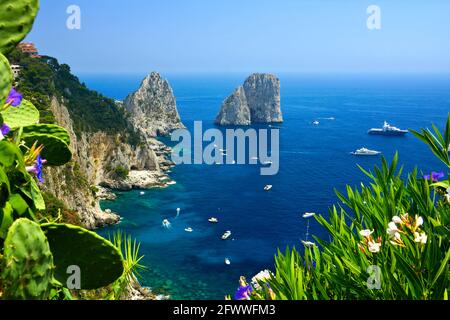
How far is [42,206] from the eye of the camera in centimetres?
125

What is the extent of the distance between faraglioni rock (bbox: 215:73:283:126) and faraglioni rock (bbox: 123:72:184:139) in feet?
36.1

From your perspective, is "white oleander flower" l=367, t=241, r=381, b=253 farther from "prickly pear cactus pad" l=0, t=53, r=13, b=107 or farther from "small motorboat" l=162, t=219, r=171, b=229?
"small motorboat" l=162, t=219, r=171, b=229

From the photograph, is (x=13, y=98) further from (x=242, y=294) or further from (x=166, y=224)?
(x=166, y=224)

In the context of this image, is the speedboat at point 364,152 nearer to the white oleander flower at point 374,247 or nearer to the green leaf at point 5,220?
the white oleander flower at point 374,247

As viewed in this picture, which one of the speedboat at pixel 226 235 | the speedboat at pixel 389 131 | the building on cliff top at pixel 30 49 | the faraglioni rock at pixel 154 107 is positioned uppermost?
the building on cliff top at pixel 30 49

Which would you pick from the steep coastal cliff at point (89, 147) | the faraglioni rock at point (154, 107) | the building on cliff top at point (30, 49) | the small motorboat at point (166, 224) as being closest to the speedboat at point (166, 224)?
the small motorboat at point (166, 224)

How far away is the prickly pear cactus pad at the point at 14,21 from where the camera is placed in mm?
1210

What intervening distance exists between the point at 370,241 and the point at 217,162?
59.2 metres

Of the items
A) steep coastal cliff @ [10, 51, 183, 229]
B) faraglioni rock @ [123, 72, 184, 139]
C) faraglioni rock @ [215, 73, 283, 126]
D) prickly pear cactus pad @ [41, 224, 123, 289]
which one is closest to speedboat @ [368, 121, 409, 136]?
faraglioni rock @ [215, 73, 283, 126]

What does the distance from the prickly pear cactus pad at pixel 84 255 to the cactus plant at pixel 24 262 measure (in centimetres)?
21

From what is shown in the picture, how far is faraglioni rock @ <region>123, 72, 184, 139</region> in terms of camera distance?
80.4 meters

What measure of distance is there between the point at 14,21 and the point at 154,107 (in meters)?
84.6
